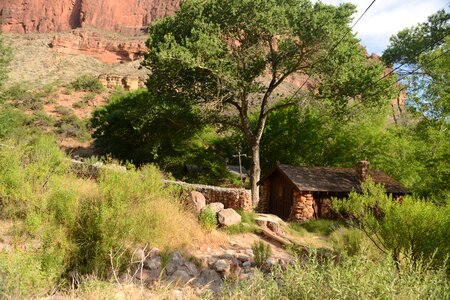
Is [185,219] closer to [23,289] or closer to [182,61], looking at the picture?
[23,289]

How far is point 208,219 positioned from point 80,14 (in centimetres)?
8680

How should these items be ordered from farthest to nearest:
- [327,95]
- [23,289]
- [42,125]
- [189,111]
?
[42,125]
[189,111]
[327,95]
[23,289]

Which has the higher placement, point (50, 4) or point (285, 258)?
point (50, 4)

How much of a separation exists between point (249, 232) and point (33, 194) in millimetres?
7575

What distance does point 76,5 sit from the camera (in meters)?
86.9

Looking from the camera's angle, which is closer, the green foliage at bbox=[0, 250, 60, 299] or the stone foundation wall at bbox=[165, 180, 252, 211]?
the green foliage at bbox=[0, 250, 60, 299]

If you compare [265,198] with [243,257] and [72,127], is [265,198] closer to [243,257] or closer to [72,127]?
[243,257]

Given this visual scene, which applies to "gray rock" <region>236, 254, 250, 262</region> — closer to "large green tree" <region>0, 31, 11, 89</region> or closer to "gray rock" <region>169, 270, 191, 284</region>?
"gray rock" <region>169, 270, 191, 284</region>

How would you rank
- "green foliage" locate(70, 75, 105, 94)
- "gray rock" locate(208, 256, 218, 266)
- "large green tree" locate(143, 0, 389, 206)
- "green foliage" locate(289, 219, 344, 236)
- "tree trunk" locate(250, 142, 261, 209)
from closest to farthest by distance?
1. "gray rock" locate(208, 256, 218, 266)
2. "green foliage" locate(289, 219, 344, 236)
3. "large green tree" locate(143, 0, 389, 206)
4. "tree trunk" locate(250, 142, 261, 209)
5. "green foliage" locate(70, 75, 105, 94)

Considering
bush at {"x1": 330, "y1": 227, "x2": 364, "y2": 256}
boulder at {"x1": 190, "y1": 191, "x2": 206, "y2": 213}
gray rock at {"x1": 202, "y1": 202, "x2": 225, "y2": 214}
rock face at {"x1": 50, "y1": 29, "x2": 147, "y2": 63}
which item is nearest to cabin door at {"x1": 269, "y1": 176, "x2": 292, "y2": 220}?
bush at {"x1": 330, "y1": 227, "x2": 364, "y2": 256}

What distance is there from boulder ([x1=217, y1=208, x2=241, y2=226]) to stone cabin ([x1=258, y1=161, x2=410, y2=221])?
20.8 feet

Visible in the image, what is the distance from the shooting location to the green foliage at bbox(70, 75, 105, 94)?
5484 cm

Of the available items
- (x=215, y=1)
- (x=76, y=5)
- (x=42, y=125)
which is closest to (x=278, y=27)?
(x=215, y=1)

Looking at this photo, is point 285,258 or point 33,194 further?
point 285,258
